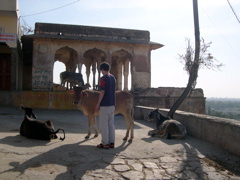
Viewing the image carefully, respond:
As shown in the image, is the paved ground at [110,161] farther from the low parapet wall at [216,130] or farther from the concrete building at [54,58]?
the concrete building at [54,58]

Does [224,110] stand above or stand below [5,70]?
below

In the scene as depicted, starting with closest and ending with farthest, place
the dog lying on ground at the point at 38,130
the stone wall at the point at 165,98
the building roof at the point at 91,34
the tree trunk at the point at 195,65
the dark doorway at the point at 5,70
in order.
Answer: the dog lying on ground at the point at 38,130, the tree trunk at the point at 195,65, the stone wall at the point at 165,98, the building roof at the point at 91,34, the dark doorway at the point at 5,70

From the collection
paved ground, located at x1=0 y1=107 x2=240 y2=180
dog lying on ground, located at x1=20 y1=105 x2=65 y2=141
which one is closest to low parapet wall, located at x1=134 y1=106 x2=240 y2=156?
paved ground, located at x1=0 y1=107 x2=240 y2=180

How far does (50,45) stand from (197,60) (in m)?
11.7

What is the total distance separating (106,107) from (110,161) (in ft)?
4.81

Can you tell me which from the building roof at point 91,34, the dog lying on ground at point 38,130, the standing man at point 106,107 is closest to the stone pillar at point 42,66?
the building roof at point 91,34

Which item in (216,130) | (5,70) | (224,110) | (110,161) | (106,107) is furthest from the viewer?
(224,110)

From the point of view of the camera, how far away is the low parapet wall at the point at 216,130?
20.3ft

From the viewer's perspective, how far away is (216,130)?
710 centimetres

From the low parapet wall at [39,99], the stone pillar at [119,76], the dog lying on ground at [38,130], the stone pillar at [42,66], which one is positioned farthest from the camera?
the stone pillar at [119,76]

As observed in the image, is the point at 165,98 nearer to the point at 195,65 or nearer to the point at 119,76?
the point at 119,76

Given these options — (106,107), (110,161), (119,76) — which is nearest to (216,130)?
(106,107)

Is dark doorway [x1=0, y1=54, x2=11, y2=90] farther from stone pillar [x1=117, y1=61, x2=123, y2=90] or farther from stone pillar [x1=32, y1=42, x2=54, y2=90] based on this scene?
stone pillar [x1=117, y1=61, x2=123, y2=90]

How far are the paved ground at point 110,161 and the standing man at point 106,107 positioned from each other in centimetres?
26
